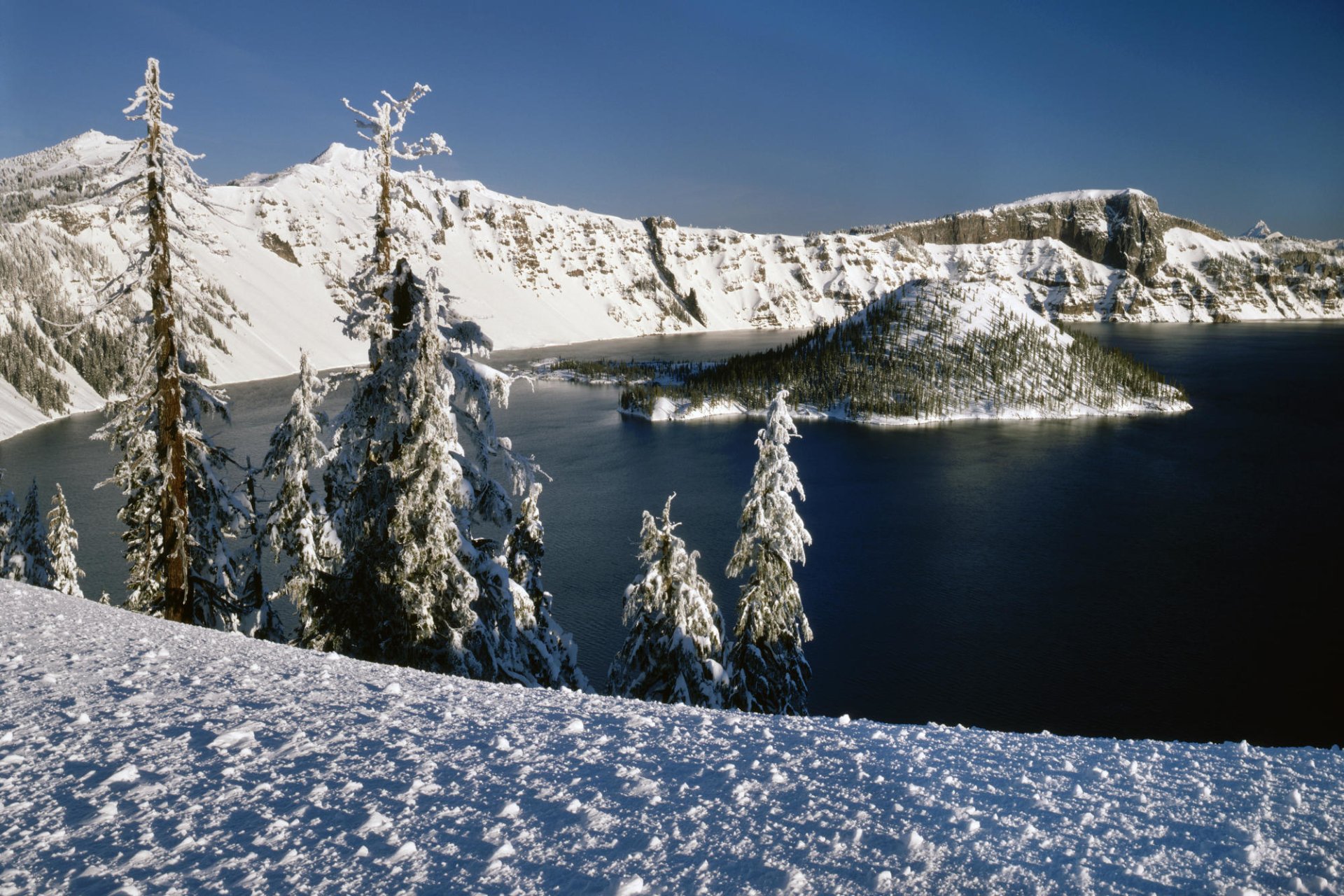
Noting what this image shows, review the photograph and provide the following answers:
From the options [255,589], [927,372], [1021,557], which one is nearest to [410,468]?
[255,589]

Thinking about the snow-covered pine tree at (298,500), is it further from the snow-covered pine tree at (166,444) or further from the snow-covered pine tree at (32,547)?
the snow-covered pine tree at (32,547)

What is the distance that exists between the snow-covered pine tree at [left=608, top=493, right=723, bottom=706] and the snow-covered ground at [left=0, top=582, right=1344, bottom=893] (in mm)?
13434

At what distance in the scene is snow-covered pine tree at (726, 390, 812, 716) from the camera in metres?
21.7

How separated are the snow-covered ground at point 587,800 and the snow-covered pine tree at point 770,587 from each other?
45.9 feet

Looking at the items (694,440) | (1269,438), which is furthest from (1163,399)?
(694,440)

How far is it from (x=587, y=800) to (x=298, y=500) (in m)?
21.0

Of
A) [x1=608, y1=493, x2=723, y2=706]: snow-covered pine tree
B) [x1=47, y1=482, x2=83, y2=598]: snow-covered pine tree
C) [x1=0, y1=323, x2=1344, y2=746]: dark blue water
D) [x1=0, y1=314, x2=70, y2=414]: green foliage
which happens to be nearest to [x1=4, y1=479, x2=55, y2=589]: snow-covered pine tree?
[x1=47, y1=482, x2=83, y2=598]: snow-covered pine tree

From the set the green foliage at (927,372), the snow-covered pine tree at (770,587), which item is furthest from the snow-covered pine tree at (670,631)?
the green foliage at (927,372)

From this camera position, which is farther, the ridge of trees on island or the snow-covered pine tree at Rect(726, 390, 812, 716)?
the snow-covered pine tree at Rect(726, 390, 812, 716)

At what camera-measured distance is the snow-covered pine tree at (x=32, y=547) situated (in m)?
27.1

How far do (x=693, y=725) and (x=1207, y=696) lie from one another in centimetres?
3567

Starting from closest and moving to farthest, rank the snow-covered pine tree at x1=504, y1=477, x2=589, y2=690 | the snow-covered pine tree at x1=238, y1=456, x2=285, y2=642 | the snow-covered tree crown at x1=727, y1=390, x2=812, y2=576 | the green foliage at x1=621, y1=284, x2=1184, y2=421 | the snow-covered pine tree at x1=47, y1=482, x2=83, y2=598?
the snow-covered pine tree at x1=504, y1=477, x2=589, y2=690 → the snow-covered tree crown at x1=727, y1=390, x2=812, y2=576 → the snow-covered pine tree at x1=238, y1=456, x2=285, y2=642 → the snow-covered pine tree at x1=47, y1=482, x2=83, y2=598 → the green foliage at x1=621, y1=284, x2=1184, y2=421

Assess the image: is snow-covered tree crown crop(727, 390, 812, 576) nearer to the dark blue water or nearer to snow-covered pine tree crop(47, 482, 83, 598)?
the dark blue water

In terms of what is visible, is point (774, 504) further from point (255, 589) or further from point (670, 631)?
point (255, 589)
